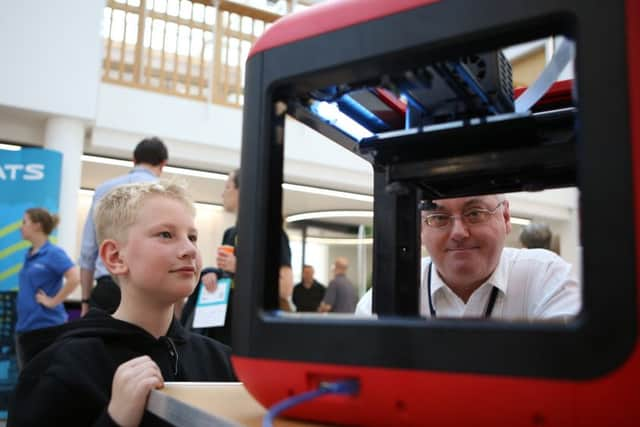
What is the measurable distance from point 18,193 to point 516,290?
351 centimetres

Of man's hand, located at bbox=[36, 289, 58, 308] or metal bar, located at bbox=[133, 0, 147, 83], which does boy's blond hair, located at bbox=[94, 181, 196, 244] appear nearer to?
man's hand, located at bbox=[36, 289, 58, 308]

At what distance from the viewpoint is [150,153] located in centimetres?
220

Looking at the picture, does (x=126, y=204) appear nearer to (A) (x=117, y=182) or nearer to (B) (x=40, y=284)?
(A) (x=117, y=182)

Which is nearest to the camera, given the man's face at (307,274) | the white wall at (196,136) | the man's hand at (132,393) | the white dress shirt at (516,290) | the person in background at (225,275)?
the man's hand at (132,393)

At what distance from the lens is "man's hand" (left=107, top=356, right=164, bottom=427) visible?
0.59 metres

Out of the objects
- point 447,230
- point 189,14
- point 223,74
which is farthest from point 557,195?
point 447,230

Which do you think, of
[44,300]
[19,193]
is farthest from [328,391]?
[19,193]

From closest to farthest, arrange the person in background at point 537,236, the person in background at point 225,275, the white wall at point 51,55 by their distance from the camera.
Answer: the person in background at point 225,275 < the person in background at point 537,236 < the white wall at point 51,55

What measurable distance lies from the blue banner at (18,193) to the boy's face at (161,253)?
302 cm

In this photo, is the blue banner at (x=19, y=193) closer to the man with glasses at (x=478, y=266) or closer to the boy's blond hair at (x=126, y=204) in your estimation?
the boy's blond hair at (x=126, y=204)

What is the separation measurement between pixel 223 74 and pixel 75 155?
4.95 ft

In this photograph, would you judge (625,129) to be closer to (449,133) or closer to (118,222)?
(449,133)

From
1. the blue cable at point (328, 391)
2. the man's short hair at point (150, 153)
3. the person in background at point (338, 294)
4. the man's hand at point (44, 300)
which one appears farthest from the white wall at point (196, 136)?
the blue cable at point (328, 391)

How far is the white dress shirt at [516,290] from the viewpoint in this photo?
0.87 metres
